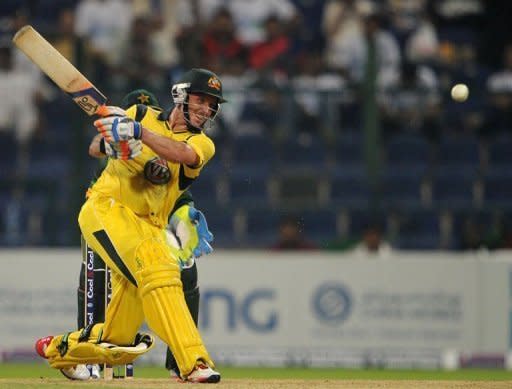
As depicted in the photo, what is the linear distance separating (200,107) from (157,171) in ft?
1.69

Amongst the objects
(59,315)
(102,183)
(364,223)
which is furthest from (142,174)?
(364,223)

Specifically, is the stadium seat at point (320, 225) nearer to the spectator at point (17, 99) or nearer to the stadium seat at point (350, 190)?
the stadium seat at point (350, 190)

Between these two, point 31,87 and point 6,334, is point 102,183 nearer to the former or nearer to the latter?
point 6,334

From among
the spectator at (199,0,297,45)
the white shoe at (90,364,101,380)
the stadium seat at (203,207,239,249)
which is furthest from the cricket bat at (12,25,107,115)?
the spectator at (199,0,297,45)

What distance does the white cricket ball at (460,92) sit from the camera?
49.1 feet

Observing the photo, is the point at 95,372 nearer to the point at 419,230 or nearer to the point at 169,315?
the point at 169,315

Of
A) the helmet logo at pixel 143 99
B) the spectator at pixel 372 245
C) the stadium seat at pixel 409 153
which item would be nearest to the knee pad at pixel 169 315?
the helmet logo at pixel 143 99

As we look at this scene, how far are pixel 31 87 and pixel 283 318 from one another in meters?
4.32

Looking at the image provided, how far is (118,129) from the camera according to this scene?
25.7 ft

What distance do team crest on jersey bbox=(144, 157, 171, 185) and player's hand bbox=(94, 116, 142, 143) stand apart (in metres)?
0.44

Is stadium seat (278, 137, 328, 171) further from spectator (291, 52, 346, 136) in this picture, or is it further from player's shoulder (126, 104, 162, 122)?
player's shoulder (126, 104, 162, 122)

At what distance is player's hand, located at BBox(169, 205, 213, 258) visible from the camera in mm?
8742

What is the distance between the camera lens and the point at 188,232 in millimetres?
8781

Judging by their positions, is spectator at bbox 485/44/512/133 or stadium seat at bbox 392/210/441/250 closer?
stadium seat at bbox 392/210/441/250
